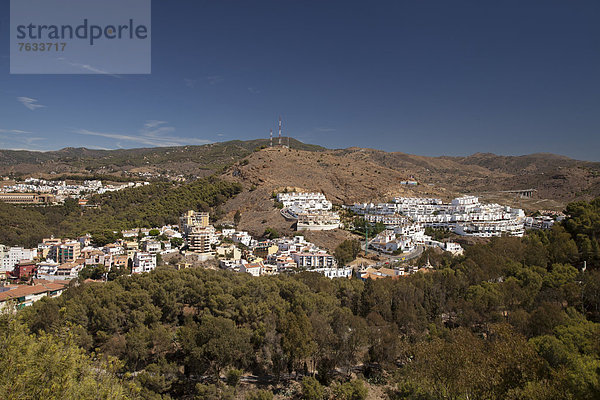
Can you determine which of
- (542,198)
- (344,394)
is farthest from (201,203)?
(542,198)

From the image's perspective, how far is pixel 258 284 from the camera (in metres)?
18.1

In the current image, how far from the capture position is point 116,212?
45.6 m

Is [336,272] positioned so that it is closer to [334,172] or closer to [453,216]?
[453,216]

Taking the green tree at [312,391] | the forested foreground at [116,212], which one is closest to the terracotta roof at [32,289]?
the forested foreground at [116,212]

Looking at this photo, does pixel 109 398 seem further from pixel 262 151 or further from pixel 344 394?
pixel 262 151

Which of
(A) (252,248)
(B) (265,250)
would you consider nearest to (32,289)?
(A) (252,248)

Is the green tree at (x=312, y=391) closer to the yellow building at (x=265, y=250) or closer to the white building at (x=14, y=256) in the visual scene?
the yellow building at (x=265, y=250)

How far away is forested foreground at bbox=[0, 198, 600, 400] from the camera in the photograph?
28.0ft

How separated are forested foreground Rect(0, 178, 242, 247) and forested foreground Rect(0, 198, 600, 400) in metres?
21.5

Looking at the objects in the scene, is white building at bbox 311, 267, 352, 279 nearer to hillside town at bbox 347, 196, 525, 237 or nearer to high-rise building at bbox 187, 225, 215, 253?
high-rise building at bbox 187, 225, 215, 253

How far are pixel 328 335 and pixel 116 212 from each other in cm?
3955

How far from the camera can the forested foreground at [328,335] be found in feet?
28.0

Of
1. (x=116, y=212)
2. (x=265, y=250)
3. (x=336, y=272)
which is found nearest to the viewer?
(x=336, y=272)

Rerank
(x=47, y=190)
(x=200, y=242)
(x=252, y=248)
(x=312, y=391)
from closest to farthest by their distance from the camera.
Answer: (x=312, y=391) → (x=200, y=242) → (x=252, y=248) → (x=47, y=190)
